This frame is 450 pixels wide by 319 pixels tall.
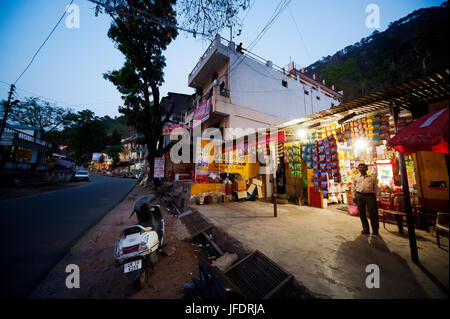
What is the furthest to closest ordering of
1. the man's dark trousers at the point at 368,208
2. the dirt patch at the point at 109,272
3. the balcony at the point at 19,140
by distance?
the balcony at the point at 19,140
the man's dark trousers at the point at 368,208
the dirt patch at the point at 109,272

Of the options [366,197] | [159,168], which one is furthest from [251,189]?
[159,168]

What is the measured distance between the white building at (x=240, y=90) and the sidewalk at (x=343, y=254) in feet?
28.2

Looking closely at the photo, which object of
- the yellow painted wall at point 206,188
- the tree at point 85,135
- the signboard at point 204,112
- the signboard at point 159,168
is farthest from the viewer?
the tree at point 85,135

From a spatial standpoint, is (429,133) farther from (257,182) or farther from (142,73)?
(142,73)

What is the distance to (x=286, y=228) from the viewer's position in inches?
186

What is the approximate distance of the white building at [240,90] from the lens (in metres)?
12.3

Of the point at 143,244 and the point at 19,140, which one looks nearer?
the point at 143,244

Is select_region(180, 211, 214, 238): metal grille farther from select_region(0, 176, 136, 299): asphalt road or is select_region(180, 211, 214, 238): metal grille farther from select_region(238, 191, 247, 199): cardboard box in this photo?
select_region(0, 176, 136, 299): asphalt road

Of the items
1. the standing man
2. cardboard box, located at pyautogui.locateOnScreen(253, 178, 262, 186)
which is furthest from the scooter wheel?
cardboard box, located at pyautogui.locateOnScreen(253, 178, 262, 186)

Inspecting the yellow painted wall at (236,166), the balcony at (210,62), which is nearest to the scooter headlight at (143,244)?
the yellow painted wall at (236,166)

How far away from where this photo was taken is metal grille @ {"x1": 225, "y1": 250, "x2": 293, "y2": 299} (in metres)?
2.53

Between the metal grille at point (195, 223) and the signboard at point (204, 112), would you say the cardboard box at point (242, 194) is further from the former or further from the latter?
the signboard at point (204, 112)

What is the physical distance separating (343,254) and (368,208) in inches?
90.1

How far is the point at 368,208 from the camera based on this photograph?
458 centimetres
